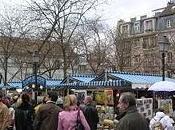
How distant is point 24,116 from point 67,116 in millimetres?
3147

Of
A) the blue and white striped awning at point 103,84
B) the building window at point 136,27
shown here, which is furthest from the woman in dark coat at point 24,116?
the building window at point 136,27

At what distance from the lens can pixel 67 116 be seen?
9883mm

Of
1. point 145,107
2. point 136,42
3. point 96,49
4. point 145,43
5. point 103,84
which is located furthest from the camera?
point 136,42

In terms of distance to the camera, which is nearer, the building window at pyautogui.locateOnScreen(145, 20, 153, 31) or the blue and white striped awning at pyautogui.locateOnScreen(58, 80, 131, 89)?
the blue and white striped awning at pyautogui.locateOnScreen(58, 80, 131, 89)

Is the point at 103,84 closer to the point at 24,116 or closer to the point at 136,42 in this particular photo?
the point at 24,116

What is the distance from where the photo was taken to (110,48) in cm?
5259

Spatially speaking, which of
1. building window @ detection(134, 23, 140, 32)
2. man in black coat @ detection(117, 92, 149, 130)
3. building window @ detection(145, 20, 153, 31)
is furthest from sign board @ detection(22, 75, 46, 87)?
building window @ detection(134, 23, 140, 32)

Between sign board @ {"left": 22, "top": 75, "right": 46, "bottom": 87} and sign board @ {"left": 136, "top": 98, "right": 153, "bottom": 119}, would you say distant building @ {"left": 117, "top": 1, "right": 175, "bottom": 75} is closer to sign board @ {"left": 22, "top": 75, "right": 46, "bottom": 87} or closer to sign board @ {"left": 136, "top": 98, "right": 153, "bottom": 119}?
sign board @ {"left": 22, "top": 75, "right": 46, "bottom": 87}

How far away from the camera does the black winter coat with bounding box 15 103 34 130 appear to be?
12727 millimetres

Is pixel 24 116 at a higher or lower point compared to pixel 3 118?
lower

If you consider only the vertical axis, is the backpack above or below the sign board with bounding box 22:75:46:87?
below

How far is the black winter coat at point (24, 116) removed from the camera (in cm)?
1273

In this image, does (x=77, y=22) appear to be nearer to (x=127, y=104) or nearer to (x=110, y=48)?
(x=110, y=48)

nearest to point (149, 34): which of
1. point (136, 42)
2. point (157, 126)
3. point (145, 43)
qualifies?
point (136, 42)
